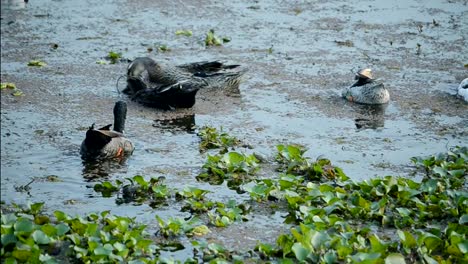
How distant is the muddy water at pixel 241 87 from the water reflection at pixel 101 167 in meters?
0.02

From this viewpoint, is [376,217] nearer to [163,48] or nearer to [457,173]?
[457,173]

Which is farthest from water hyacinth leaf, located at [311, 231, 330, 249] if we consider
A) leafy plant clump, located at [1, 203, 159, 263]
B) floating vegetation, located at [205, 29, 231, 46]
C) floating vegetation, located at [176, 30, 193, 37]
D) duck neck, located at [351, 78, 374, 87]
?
floating vegetation, located at [176, 30, 193, 37]

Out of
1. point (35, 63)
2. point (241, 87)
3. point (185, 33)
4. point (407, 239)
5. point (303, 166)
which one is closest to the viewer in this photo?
point (407, 239)

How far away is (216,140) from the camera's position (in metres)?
9.71

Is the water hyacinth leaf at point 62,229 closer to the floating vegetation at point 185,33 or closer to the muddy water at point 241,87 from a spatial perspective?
the muddy water at point 241,87

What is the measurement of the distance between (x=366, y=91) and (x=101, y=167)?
12.6 feet

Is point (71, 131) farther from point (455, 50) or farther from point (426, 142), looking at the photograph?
point (455, 50)

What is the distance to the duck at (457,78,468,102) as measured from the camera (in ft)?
38.0

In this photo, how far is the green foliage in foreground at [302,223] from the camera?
259 inches

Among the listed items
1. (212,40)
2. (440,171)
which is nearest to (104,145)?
(440,171)

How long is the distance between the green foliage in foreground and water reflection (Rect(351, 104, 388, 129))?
1.66 meters

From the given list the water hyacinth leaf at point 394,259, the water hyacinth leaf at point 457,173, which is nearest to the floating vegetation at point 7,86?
the water hyacinth leaf at point 457,173

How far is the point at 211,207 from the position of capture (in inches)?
307

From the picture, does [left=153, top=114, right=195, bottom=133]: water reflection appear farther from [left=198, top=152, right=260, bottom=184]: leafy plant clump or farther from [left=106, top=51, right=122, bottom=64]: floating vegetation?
[left=106, top=51, right=122, bottom=64]: floating vegetation
